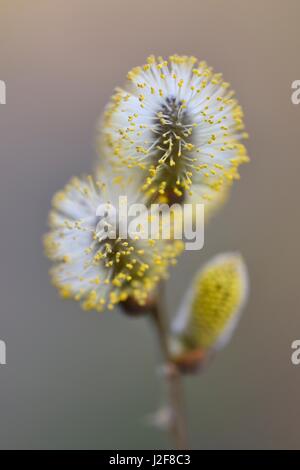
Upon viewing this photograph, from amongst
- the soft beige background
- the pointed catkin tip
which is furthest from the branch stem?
the soft beige background

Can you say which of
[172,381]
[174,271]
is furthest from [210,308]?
[174,271]

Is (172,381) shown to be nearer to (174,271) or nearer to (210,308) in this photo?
(210,308)

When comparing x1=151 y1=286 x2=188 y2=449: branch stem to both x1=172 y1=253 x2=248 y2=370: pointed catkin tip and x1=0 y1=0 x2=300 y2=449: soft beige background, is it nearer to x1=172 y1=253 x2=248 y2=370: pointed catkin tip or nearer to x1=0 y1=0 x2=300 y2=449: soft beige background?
x1=172 y1=253 x2=248 y2=370: pointed catkin tip

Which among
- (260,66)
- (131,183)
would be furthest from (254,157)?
(131,183)

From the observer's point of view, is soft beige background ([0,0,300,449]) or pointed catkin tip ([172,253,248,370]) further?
soft beige background ([0,0,300,449])

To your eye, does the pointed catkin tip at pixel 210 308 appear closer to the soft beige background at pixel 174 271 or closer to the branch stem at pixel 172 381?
the branch stem at pixel 172 381
